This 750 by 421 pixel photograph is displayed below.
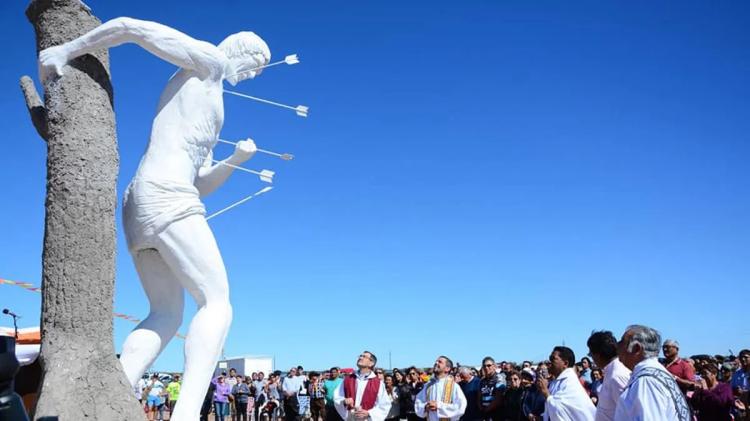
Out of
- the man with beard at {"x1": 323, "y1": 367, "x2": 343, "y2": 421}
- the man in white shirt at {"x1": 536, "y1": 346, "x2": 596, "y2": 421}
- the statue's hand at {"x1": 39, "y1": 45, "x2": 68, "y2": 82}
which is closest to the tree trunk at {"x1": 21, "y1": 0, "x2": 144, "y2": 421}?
the statue's hand at {"x1": 39, "y1": 45, "x2": 68, "y2": 82}

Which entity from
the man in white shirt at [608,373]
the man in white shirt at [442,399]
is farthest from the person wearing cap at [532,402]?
the man in white shirt at [608,373]

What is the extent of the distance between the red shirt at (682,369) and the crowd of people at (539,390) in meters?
0.02

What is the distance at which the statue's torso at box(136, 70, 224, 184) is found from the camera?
152 inches

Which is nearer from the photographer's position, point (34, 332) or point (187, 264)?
point (187, 264)

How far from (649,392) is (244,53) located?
3.18 metres

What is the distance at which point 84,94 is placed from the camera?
11.8 feet

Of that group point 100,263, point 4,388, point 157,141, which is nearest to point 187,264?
point 100,263

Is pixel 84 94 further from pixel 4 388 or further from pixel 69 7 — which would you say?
pixel 4 388

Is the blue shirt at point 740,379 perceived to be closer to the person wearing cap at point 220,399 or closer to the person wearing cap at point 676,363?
the person wearing cap at point 676,363

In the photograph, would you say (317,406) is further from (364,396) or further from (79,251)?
(79,251)

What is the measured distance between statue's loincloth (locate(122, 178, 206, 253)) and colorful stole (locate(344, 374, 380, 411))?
6069mm

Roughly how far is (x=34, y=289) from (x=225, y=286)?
31.8ft

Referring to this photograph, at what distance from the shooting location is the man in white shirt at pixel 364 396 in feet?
30.5

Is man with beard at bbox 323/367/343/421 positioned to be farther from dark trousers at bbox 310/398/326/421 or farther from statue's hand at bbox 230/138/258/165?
statue's hand at bbox 230/138/258/165
